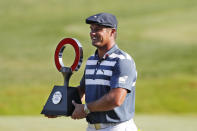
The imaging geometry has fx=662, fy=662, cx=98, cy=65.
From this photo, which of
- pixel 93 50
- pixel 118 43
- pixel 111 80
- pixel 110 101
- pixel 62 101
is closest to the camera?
pixel 110 101

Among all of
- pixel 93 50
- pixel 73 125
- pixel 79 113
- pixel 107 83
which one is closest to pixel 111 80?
pixel 107 83

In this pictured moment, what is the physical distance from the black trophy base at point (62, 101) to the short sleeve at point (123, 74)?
441 mm

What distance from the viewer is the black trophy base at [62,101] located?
17.5 feet

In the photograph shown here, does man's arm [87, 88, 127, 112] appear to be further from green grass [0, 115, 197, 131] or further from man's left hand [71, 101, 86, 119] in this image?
green grass [0, 115, 197, 131]

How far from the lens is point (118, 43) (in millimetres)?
39188

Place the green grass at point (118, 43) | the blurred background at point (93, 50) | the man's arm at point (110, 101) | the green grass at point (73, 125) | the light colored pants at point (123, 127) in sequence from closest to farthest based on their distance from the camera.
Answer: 1. the man's arm at point (110, 101)
2. the light colored pants at point (123, 127)
3. the green grass at point (73, 125)
4. the blurred background at point (93, 50)
5. the green grass at point (118, 43)

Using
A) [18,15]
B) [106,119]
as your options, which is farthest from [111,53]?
[18,15]

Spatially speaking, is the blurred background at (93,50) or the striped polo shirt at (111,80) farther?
the blurred background at (93,50)

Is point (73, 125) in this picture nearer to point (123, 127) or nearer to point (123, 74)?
point (123, 127)

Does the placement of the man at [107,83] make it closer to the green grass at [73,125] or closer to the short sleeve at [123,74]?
the short sleeve at [123,74]

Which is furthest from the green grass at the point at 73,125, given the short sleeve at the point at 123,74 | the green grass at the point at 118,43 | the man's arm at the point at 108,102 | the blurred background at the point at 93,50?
the short sleeve at the point at 123,74

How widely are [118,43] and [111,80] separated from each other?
34.1 metres

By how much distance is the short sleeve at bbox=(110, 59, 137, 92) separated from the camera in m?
5.09

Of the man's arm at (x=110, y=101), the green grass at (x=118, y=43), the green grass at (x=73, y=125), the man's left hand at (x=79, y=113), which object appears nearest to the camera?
the man's arm at (x=110, y=101)
